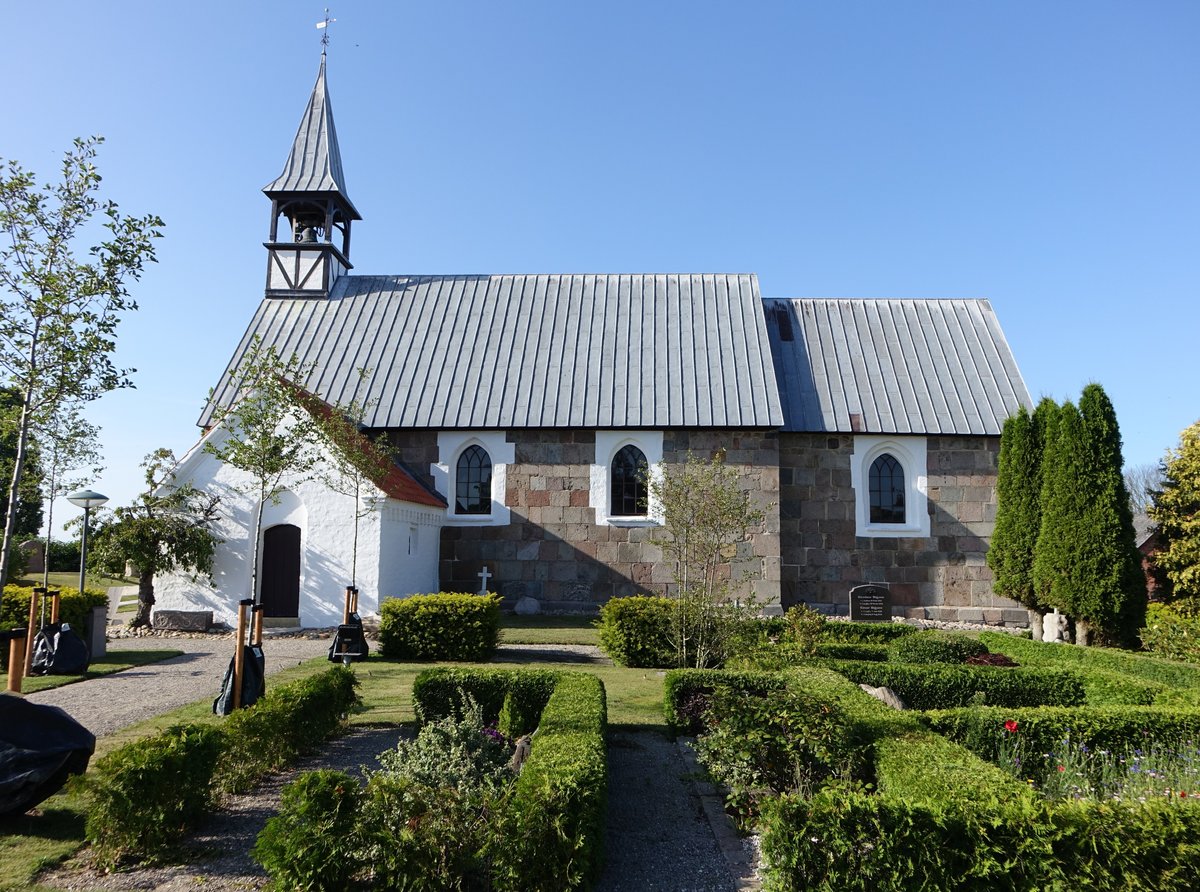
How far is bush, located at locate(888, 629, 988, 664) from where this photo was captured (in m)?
10.5

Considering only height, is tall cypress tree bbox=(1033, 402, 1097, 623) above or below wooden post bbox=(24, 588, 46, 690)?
above

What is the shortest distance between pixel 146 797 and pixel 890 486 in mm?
15298

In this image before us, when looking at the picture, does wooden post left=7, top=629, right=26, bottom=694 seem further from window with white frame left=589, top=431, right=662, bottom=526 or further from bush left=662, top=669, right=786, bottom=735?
window with white frame left=589, top=431, right=662, bottom=526

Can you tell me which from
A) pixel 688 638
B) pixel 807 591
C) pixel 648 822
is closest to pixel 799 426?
pixel 807 591

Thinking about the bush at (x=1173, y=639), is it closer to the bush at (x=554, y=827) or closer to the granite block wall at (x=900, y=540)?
the granite block wall at (x=900, y=540)

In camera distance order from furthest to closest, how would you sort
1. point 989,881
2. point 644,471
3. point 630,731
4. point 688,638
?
point 644,471 → point 688,638 → point 630,731 → point 989,881

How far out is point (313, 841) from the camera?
13.1ft

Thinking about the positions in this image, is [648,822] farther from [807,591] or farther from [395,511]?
[807,591]

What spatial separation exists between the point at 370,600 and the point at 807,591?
8.71m

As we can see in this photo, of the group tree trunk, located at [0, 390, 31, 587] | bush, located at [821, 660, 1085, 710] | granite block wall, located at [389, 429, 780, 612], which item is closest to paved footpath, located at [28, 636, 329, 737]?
tree trunk, located at [0, 390, 31, 587]

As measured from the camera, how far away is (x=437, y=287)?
2017 cm

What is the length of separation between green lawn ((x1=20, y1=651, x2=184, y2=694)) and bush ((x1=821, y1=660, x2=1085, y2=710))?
9.00 m

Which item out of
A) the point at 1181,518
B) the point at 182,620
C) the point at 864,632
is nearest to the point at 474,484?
the point at 182,620

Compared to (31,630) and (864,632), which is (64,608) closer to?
(31,630)
